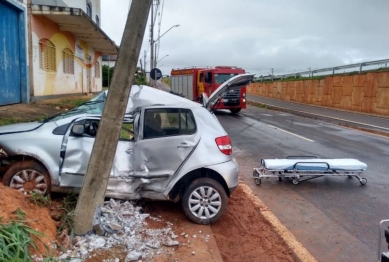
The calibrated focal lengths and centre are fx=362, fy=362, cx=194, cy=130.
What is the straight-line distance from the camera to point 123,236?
14.4 ft

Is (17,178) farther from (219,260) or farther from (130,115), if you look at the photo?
(219,260)

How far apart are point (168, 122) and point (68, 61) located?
1571 centimetres

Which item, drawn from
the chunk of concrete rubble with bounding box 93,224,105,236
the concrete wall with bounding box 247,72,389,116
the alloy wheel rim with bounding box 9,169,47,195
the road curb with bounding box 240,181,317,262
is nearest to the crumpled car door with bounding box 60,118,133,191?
the alloy wheel rim with bounding box 9,169,47,195

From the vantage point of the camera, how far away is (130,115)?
222 inches

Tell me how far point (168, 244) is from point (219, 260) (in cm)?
64

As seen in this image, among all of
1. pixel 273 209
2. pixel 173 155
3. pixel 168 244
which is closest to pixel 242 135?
pixel 273 209

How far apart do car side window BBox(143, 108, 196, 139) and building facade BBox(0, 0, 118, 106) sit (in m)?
8.29

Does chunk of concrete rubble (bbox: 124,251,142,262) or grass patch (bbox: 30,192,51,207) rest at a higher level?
grass patch (bbox: 30,192,51,207)

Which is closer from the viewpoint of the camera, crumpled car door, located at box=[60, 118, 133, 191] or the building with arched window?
crumpled car door, located at box=[60, 118, 133, 191]

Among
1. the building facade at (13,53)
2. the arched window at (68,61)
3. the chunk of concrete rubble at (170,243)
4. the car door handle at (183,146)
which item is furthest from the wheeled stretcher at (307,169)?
the arched window at (68,61)

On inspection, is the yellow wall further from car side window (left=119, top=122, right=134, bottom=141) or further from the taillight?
the taillight

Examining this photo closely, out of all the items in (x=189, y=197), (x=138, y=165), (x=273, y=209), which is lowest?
(x=273, y=209)

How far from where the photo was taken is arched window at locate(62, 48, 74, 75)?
60.9ft

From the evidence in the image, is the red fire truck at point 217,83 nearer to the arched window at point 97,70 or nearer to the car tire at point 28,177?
the arched window at point 97,70
